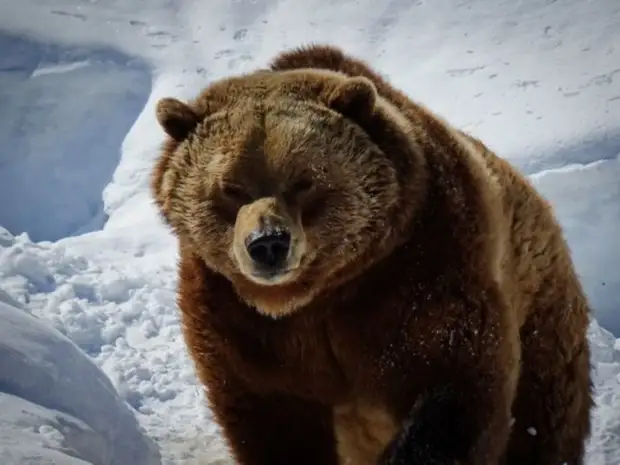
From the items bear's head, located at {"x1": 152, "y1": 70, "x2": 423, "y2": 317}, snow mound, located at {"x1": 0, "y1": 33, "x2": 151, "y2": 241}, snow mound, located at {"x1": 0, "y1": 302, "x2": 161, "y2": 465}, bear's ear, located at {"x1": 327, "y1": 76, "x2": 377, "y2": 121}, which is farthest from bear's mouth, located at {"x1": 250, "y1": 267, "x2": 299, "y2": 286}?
snow mound, located at {"x1": 0, "y1": 33, "x2": 151, "y2": 241}

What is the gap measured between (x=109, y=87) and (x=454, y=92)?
99.6 inches

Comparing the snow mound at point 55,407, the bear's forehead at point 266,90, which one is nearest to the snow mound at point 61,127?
the snow mound at point 55,407

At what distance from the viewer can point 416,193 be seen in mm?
3080

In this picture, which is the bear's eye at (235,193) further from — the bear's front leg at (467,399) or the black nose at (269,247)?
the bear's front leg at (467,399)

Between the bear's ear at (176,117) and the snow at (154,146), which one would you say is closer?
the bear's ear at (176,117)

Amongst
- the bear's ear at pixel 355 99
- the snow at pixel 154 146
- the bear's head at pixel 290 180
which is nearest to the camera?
the bear's head at pixel 290 180

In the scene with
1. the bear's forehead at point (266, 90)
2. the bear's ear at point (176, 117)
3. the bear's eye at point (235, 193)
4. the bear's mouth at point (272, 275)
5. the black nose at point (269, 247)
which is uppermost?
the bear's forehead at point (266, 90)

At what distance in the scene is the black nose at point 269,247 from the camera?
2742 millimetres

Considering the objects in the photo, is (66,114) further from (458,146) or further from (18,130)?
(458,146)

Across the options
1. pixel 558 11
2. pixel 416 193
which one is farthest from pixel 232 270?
pixel 558 11

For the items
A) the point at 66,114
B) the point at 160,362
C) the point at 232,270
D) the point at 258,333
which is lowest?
the point at 160,362

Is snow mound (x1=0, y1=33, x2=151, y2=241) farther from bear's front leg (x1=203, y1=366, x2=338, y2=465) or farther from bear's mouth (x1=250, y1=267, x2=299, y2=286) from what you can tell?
bear's mouth (x1=250, y1=267, x2=299, y2=286)

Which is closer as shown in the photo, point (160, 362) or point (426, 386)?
point (426, 386)

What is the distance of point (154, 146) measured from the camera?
20.2ft
